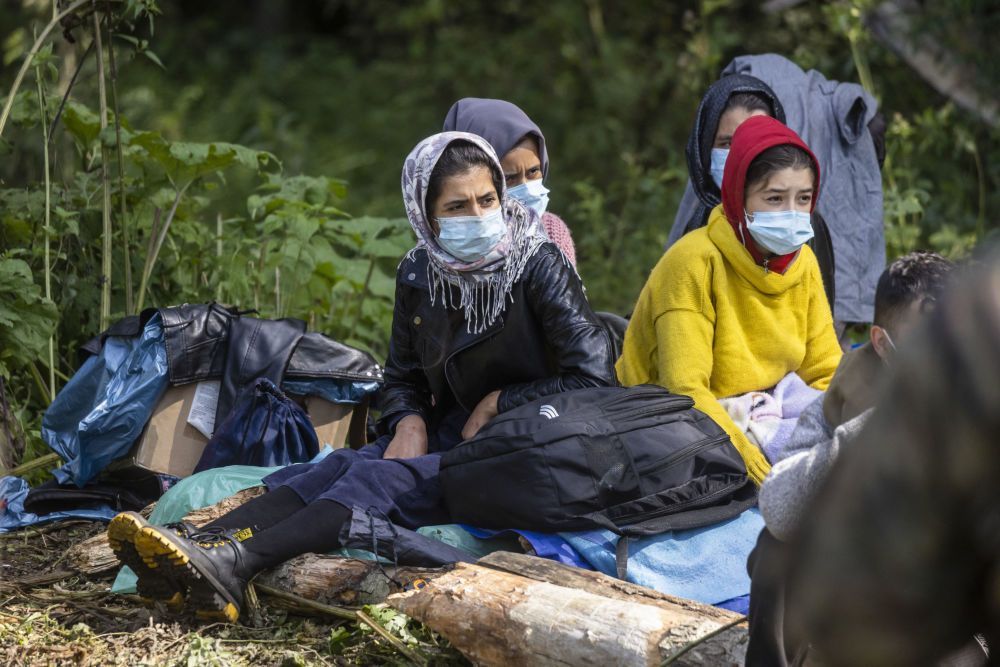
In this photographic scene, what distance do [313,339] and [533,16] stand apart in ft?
22.8

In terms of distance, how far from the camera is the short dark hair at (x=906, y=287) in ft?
8.01

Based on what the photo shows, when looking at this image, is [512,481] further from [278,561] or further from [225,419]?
[225,419]

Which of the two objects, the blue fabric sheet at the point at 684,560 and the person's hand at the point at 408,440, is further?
the person's hand at the point at 408,440

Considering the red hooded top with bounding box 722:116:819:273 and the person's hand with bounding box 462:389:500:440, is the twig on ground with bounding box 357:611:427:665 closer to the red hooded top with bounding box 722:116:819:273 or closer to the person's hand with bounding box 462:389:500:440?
the person's hand with bounding box 462:389:500:440

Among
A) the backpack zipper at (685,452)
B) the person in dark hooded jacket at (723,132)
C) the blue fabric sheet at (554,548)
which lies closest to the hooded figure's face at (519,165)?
the person in dark hooded jacket at (723,132)

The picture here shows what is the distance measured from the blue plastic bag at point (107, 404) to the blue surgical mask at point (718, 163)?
1970 mm

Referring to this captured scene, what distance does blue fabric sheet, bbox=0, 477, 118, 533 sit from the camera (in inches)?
157

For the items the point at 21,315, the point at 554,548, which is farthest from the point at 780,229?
the point at 21,315

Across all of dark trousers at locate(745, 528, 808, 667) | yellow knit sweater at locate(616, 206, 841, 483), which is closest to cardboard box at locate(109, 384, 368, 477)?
yellow knit sweater at locate(616, 206, 841, 483)

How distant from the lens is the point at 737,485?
337 centimetres

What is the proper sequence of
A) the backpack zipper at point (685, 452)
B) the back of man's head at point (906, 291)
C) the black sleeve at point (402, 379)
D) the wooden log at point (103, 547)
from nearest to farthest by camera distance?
the back of man's head at point (906, 291) → the backpack zipper at point (685, 452) → the wooden log at point (103, 547) → the black sleeve at point (402, 379)

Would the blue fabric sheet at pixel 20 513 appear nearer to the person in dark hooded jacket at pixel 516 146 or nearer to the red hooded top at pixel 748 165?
the person in dark hooded jacket at pixel 516 146

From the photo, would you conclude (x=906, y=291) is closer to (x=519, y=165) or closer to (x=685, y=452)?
(x=685, y=452)

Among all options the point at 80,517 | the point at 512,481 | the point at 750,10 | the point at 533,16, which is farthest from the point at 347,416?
the point at 533,16
